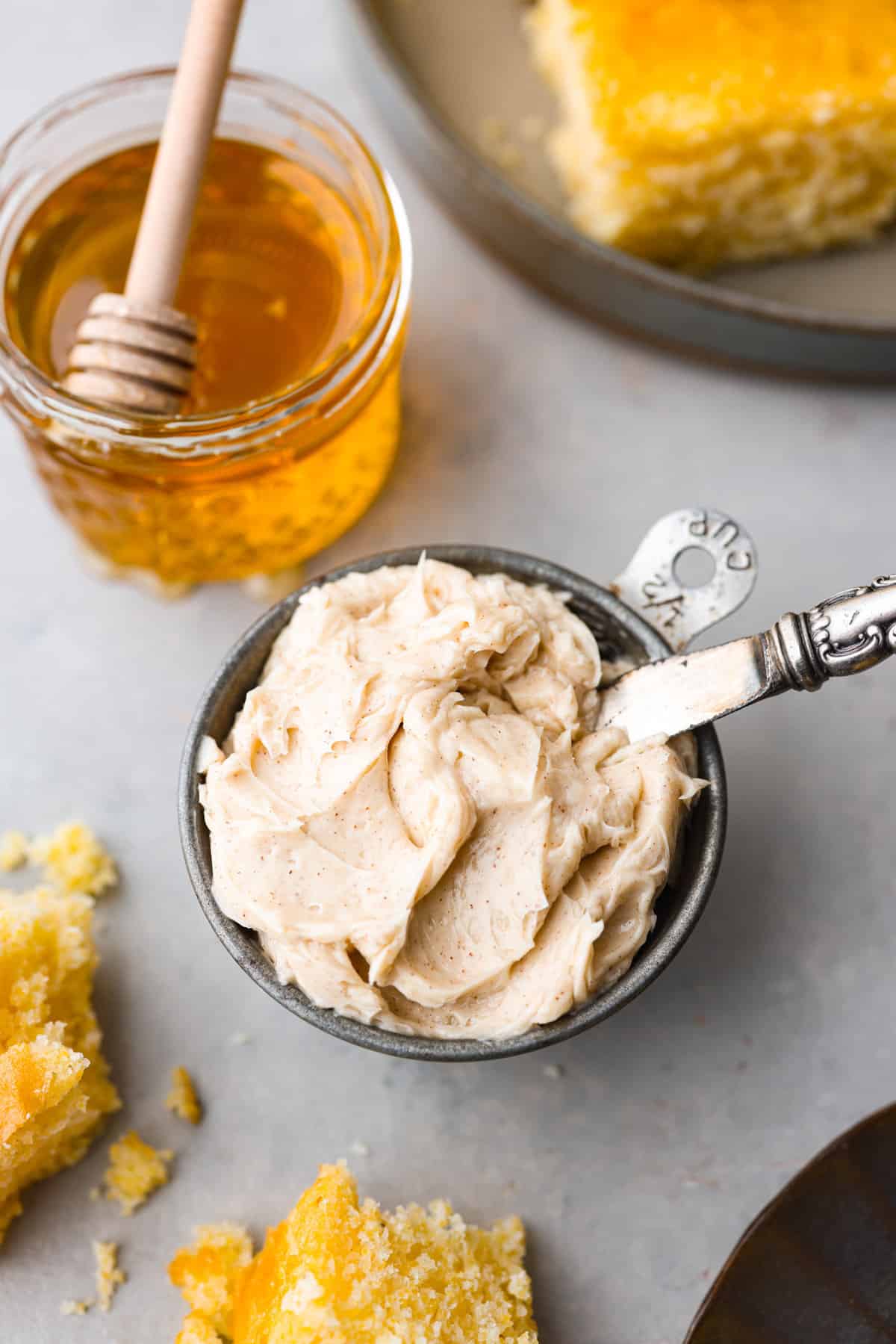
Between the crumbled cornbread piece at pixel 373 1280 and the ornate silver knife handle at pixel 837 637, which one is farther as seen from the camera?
the crumbled cornbread piece at pixel 373 1280

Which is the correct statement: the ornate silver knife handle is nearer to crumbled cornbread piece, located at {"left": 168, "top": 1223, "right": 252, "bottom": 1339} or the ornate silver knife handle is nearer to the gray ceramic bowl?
the gray ceramic bowl

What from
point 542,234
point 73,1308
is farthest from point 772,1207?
point 542,234

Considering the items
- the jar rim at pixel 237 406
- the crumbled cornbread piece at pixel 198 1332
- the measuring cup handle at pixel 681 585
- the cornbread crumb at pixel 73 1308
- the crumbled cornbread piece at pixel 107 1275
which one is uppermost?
the jar rim at pixel 237 406

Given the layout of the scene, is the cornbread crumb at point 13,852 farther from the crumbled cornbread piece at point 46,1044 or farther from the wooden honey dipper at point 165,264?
the wooden honey dipper at point 165,264

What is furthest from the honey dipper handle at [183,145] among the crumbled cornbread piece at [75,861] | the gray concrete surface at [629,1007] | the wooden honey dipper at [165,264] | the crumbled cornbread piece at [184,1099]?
the crumbled cornbread piece at [184,1099]

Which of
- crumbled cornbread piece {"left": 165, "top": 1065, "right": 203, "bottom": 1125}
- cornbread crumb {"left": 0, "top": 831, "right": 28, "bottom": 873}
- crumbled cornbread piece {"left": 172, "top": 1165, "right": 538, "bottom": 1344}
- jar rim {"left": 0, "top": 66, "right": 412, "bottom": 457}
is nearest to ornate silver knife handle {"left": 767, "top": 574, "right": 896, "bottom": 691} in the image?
jar rim {"left": 0, "top": 66, "right": 412, "bottom": 457}

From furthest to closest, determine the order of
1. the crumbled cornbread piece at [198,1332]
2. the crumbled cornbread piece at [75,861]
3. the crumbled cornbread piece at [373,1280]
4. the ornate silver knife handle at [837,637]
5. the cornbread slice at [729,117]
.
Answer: the cornbread slice at [729,117] < the crumbled cornbread piece at [75,861] < the crumbled cornbread piece at [198,1332] < the crumbled cornbread piece at [373,1280] < the ornate silver knife handle at [837,637]

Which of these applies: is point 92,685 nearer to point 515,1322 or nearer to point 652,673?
point 652,673
